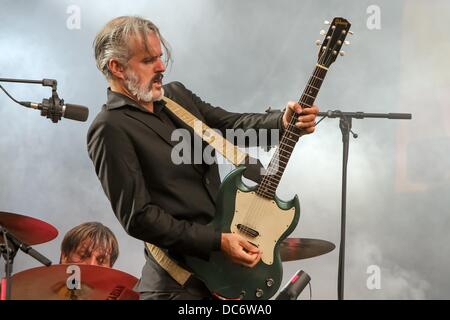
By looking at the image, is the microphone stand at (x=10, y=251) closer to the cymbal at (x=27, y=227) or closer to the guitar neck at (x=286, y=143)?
the cymbal at (x=27, y=227)

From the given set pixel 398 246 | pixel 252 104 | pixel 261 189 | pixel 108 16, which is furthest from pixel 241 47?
pixel 261 189

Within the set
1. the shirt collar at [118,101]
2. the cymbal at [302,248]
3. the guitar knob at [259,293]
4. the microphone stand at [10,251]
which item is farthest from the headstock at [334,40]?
the microphone stand at [10,251]

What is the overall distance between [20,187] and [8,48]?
3.07 feet

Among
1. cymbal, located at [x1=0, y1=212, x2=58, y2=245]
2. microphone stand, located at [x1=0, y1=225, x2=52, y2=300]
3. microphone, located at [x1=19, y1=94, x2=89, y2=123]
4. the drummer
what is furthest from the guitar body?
the drummer

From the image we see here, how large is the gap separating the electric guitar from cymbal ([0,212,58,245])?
41.0 inches

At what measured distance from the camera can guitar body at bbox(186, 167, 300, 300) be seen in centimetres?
209

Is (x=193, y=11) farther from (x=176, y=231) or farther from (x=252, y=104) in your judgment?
(x=176, y=231)

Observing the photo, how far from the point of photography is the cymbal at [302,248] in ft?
9.52

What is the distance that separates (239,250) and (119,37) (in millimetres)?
845

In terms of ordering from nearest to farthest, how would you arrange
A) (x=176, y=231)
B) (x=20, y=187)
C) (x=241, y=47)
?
1. (x=176, y=231)
2. (x=20, y=187)
3. (x=241, y=47)

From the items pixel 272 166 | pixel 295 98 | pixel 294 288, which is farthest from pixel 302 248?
pixel 295 98

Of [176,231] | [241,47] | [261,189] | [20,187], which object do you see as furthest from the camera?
[241,47]

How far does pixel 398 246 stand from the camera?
4281 millimetres

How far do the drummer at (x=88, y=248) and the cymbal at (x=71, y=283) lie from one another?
0.80 m
